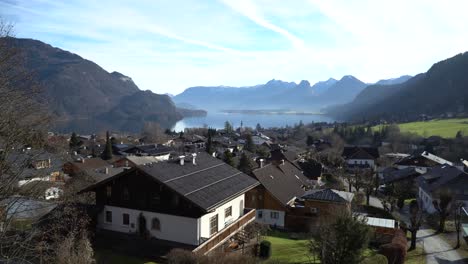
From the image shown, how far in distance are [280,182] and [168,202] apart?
18928 millimetres

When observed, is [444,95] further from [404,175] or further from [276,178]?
[276,178]

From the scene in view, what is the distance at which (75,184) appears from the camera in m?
34.1

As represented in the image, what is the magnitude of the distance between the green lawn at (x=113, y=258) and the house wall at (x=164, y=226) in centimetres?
210

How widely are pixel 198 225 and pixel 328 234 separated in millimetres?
6289

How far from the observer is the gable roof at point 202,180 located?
69.3 feet

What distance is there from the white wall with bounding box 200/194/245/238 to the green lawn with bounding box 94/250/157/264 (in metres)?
3.24

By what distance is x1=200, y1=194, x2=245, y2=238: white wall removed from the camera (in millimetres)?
21031

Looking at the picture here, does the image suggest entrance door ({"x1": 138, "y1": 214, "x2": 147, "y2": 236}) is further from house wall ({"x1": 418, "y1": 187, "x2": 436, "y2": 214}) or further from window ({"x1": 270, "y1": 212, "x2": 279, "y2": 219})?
house wall ({"x1": 418, "y1": 187, "x2": 436, "y2": 214})

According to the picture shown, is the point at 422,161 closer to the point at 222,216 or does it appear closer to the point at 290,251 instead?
the point at 290,251

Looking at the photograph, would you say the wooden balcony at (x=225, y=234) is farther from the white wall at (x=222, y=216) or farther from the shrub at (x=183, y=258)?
the shrub at (x=183, y=258)

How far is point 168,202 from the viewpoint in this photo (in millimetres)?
21203

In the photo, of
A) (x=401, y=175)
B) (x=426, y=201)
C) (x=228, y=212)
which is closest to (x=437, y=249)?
(x=228, y=212)

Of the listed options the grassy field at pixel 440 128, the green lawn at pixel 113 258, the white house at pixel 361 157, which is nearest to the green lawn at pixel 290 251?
the green lawn at pixel 113 258

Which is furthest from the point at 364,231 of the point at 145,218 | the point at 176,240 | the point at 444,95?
the point at 444,95
